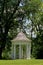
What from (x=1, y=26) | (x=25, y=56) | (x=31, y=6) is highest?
(x=31, y=6)

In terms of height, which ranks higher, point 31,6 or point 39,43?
point 31,6

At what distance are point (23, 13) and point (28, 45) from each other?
639cm

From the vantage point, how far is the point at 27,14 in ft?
131

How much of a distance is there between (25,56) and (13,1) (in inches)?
329

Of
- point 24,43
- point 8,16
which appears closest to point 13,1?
point 8,16

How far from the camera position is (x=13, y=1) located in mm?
38688

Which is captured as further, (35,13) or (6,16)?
(35,13)

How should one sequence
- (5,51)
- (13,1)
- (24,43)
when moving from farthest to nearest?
(5,51) < (13,1) < (24,43)

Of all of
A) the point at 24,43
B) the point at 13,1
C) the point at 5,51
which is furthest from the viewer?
the point at 5,51

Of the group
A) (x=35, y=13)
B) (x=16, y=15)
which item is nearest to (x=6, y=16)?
(x=16, y=15)

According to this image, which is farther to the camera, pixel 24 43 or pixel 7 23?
pixel 7 23

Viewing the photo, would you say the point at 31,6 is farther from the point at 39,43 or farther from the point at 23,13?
the point at 39,43

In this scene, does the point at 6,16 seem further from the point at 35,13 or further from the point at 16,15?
the point at 35,13

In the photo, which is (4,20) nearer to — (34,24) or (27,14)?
(27,14)
